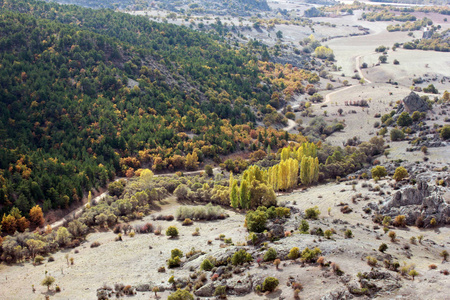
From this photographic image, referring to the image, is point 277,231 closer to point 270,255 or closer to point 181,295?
point 270,255

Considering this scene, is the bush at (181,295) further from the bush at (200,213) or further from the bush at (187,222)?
the bush at (200,213)

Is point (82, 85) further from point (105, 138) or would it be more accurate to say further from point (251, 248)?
point (251, 248)

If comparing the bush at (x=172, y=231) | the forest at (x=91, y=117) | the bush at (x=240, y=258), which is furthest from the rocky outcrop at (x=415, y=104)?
→ the bush at (x=240, y=258)

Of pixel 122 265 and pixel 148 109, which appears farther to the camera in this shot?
pixel 148 109

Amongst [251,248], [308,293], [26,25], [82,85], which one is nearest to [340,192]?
[251,248]

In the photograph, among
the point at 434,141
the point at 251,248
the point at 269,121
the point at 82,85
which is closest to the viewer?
the point at 251,248

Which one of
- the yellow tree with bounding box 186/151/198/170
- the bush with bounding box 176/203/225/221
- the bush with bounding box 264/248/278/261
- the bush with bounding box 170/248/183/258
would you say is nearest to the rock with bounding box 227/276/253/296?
the bush with bounding box 264/248/278/261

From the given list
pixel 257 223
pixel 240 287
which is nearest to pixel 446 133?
pixel 257 223
